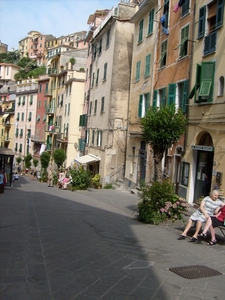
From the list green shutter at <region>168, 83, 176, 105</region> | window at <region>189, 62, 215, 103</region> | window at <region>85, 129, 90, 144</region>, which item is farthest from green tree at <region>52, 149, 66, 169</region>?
window at <region>189, 62, 215, 103</region>

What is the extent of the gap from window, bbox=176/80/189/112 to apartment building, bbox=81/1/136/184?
39.4 feet

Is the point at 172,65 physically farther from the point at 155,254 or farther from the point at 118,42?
the point at 155,254

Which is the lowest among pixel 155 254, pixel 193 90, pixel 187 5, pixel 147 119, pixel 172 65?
pixel 155 254

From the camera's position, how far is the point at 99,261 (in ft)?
25.6

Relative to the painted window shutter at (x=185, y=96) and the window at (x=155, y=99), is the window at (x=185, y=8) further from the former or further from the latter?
the window at (x=155, y=99)

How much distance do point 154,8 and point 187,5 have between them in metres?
5.98

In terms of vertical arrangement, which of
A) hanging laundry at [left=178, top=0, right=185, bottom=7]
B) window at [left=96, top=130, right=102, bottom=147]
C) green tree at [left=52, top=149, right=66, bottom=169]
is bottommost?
green tree at [left=52, top=149, right=66, bottom=169]

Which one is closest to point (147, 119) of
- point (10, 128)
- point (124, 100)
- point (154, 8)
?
point (154, 8)

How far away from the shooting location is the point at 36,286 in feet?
20.5

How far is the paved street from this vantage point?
613cm

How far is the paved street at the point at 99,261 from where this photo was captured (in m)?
6.13

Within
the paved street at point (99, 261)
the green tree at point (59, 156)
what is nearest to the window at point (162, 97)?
the paved street at point (99, 261)

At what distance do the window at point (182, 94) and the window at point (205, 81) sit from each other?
1.65 metres

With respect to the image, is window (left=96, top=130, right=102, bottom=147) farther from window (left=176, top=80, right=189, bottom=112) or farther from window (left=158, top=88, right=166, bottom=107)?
window (left=176, top=80, right=189, bottom=112)
